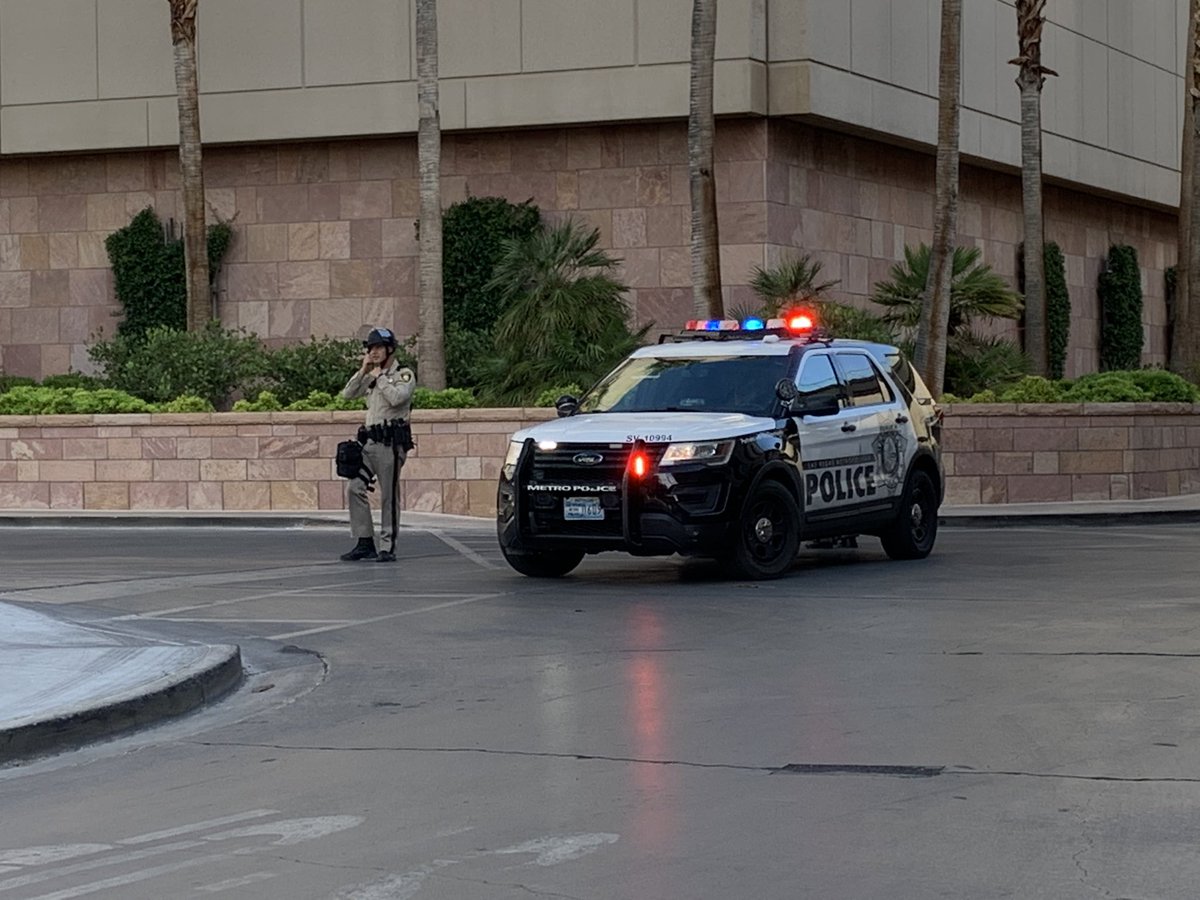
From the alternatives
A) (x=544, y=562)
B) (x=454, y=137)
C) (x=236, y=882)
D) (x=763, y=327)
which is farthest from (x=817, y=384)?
(x=454, y=137)

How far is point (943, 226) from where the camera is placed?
1153 inches

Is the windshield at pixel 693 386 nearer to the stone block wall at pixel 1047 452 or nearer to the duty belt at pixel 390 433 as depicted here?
the duty belt at pixel 390 433

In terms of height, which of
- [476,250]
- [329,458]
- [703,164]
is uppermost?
[703,164]

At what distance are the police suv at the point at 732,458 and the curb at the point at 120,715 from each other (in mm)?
4859

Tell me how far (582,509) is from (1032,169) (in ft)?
71.4

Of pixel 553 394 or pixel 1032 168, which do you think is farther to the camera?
pixel 1032 168

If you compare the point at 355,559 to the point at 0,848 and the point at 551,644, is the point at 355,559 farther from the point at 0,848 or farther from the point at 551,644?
the point at 0,848

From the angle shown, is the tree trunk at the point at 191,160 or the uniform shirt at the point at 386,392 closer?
the uniform shirt at the point at 386,392

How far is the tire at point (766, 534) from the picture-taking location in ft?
53.6

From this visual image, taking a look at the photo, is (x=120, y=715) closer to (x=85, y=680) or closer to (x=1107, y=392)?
(x=85, y=680)

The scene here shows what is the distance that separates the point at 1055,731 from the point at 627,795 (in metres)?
2.16

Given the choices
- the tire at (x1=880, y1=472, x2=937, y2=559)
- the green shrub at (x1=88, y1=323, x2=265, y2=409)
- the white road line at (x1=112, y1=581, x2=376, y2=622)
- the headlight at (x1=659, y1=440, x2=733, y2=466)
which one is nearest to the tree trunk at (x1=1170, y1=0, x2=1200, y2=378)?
the green shrub at (x1=88, y1=323, x2=265, y2=409)

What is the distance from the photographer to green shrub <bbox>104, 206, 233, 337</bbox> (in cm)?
3653

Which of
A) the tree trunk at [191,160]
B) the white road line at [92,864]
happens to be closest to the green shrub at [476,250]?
the tree trunk at [191,160]
